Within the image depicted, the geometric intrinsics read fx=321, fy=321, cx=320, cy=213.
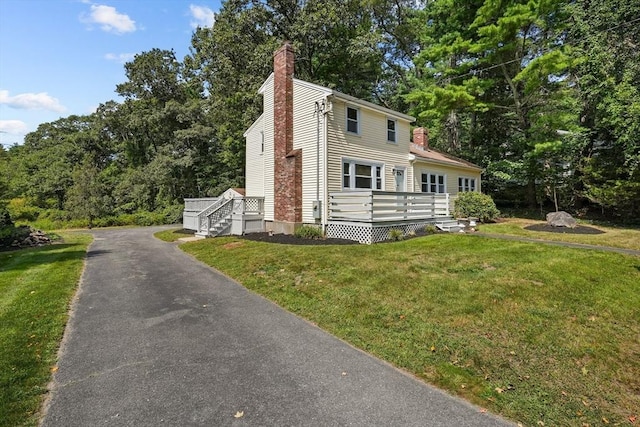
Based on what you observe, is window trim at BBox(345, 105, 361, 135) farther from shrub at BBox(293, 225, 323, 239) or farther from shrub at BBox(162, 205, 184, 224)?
shrub at BBox(162, 205, 184, 224)

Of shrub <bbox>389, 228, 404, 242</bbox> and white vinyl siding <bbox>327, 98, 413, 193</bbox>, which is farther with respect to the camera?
white vinyl siding <bbox>327, 98, 413, 193</bbox>

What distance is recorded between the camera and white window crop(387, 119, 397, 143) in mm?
16606

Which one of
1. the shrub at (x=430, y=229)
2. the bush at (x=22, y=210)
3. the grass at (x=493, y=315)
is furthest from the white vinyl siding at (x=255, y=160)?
the bush at (x=22, y=210)

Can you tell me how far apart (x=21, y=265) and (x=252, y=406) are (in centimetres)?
1049

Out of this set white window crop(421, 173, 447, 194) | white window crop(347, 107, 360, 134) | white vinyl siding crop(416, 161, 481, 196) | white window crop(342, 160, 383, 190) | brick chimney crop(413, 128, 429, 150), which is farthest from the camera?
brick chimney crop(413, 128, 429, 150)

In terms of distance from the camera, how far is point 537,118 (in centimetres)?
2048

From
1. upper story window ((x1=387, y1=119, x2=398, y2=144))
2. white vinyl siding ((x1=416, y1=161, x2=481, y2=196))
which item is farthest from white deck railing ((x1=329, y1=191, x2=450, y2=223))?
upper story window ((x1=387, y1=119, x2=398, y2=144))

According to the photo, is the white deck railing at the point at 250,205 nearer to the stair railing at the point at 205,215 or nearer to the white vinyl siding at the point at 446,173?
the stair railing at the point at 205,215

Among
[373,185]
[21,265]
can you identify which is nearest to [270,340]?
[21,265]

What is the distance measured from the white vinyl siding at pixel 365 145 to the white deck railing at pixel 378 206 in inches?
38.1

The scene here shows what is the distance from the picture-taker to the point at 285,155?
14414 millimetres

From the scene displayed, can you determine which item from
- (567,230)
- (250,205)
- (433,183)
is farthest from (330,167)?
(567,230)

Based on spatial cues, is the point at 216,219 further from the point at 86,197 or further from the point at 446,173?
the point at 86,197

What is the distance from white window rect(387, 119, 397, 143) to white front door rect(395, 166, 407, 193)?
1531 millimetres
